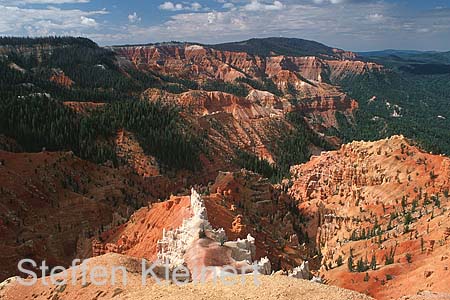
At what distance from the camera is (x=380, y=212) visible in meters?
59.1

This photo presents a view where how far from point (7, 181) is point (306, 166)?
5020 centimetres

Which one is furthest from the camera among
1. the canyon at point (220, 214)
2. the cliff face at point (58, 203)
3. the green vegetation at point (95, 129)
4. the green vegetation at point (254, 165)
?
the green vegetation at point (254, 165)

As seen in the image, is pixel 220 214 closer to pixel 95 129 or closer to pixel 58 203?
pixel 58 203

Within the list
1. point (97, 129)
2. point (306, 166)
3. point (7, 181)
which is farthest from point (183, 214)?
point (97, 129)

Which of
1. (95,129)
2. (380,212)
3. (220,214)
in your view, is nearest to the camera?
(220,214)

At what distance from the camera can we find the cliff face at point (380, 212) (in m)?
37.6

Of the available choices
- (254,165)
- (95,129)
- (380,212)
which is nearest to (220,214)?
(380,212)

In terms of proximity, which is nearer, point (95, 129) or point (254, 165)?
point (95, 129)

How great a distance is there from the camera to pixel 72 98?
139 meters

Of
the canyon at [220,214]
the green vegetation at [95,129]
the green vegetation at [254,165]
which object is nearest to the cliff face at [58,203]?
the canyon at [220,214]

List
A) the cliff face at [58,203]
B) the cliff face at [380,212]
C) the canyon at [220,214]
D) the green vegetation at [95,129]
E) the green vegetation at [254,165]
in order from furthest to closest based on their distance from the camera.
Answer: the green vegetation at [254,165] → the green vegetation at [95,129] → the cliff face at [58,203] → the cliff face at [380,212] → the canyon at [220,214]

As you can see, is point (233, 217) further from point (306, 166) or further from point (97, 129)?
point (97, 129)

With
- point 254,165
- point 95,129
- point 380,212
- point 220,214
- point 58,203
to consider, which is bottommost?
point 254,165

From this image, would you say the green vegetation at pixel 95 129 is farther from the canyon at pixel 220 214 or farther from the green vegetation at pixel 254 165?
the green vegetation at pixel 254 165
